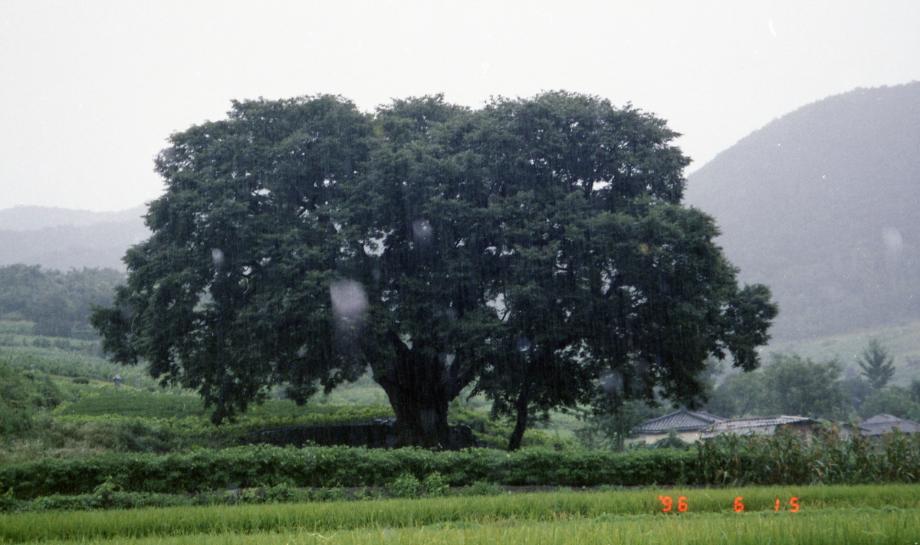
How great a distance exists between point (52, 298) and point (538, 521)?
6967 cm

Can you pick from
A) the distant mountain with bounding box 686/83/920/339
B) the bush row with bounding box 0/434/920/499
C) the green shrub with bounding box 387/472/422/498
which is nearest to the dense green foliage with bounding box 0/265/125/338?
the bush row with bounding box 0/434/920/499

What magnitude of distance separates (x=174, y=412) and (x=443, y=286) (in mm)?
17031

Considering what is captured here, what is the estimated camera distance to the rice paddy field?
7.07m

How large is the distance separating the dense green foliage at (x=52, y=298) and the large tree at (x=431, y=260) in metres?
39.4

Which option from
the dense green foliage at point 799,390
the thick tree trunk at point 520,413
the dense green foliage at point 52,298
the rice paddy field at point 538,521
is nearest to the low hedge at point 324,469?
the rice paddy field at point 538,521

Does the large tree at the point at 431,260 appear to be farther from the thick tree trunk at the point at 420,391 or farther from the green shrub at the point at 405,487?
the green shrub at the point at 405,487

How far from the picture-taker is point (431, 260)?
25.2 metres

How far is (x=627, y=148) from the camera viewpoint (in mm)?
25234

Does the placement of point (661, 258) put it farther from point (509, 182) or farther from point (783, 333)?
point (783, 333)

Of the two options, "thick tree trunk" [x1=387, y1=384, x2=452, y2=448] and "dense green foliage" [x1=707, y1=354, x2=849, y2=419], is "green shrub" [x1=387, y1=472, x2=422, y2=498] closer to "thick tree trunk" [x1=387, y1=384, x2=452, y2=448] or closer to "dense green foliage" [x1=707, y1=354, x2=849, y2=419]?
"thick tree trunk" [x1=387, y1=384, x2=452, y2=448]

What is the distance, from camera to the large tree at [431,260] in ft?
73.5

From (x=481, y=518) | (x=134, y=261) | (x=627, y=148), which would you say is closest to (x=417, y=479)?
(x=481, y=518)

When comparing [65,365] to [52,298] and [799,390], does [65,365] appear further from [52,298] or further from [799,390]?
[799,390]
